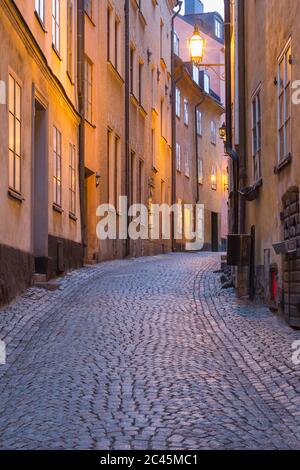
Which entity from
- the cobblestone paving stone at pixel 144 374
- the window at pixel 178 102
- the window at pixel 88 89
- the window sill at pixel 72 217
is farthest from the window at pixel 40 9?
the window at pixel 178 102

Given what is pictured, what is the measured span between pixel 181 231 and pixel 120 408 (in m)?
29.5

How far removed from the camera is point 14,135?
1226 cm

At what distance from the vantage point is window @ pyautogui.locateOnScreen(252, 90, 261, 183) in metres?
13.7

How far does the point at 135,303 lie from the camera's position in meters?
12.4

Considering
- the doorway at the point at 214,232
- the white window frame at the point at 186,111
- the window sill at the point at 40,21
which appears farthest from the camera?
the doorway at the point at 214,232

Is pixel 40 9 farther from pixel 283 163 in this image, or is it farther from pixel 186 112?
pixel 186 112

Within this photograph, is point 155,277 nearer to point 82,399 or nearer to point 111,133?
point 111,133

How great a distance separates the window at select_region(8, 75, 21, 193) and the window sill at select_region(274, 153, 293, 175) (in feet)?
11.6

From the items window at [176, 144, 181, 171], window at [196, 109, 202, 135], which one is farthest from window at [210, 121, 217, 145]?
window at [176, 144, 181, 171]

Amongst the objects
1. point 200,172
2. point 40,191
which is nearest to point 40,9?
point 40,191

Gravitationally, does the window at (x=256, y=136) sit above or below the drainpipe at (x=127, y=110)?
below

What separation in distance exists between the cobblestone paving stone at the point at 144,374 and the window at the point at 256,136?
2152mm

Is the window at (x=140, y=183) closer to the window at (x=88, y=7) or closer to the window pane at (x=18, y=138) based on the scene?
the window at (x=88, y=7)

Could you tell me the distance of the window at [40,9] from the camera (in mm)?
14165
